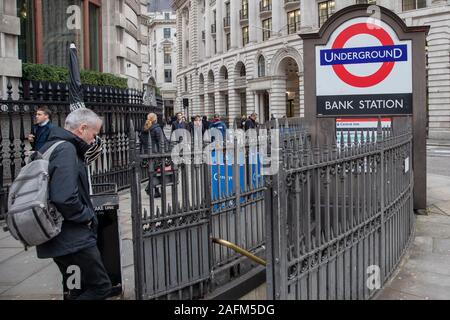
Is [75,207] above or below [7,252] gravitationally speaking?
above

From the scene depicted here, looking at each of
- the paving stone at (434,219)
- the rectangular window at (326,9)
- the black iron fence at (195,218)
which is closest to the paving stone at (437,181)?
the paving stone at (434,219)

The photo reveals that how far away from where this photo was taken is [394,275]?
5.59 m

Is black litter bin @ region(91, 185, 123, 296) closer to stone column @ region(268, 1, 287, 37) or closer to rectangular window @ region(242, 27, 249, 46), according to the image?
stone column @ region(268, 1, 287, 37)

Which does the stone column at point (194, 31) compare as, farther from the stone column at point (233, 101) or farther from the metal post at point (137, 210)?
the metal post at point (137, 210)

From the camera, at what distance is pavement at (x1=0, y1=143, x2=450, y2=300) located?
504cm

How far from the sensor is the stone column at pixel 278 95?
2055 inches

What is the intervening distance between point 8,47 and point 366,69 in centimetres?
716

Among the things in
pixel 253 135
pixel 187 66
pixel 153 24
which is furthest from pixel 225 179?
pixel 153 24

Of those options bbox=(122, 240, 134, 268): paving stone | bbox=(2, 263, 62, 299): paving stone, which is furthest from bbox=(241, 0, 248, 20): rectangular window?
bbox=(2, 263, 62, 299): paving stone

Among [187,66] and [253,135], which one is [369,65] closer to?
[253,135]

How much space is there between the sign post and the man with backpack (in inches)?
194

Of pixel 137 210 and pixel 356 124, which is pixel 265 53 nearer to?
pixel 356 124

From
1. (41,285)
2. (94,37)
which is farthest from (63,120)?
(94,37)
